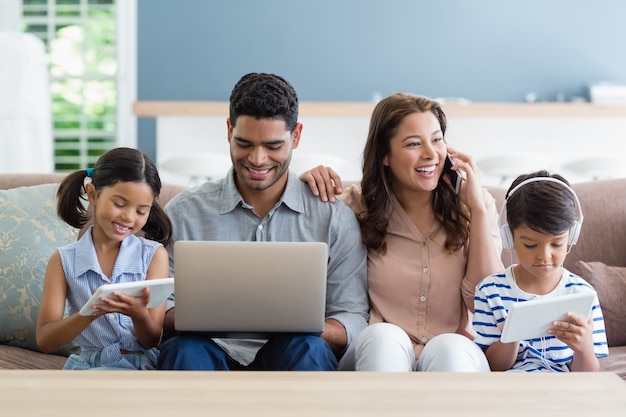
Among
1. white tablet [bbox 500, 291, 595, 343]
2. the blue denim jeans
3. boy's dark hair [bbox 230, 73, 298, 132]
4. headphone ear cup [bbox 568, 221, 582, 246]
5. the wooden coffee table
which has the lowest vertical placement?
the blue denim jeans

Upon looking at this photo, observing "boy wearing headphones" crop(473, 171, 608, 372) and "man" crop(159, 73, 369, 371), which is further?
"man" crop(159, 73, 369, 371)

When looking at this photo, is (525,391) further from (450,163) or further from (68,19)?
(68,19)

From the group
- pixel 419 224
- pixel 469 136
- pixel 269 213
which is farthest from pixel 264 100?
pixel 469 136

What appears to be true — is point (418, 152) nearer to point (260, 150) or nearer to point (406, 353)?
point (260, 150)

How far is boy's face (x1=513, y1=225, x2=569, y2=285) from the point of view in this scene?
1.86 meters

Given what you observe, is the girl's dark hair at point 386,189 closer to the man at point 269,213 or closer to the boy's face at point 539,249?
the man at point 269,213

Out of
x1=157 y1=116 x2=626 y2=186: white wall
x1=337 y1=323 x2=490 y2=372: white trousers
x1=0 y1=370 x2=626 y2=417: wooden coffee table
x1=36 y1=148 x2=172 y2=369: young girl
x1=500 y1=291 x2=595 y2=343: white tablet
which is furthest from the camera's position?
x1=157 y1=116 x2=626 y2=186: white wall

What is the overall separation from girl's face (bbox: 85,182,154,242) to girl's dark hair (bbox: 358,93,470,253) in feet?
1.99

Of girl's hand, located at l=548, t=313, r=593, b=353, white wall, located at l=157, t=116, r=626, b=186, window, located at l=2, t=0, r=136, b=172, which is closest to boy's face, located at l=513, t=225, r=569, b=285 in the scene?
girl's hand, located at l=548, t=313, r=593, b=353

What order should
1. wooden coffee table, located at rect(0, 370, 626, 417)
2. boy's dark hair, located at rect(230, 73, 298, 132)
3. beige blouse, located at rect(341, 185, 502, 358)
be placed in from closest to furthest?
1. wooden coffee table, located at rect(0, 370, 626, 417)
2. boy's dark hair, located at rect(230, 73, 298, 132)
3. beige blouse, located at rect(341, 185, 502, 358)

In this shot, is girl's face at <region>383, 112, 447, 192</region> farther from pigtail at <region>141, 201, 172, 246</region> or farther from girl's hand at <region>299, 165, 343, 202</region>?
pigtail at <region>141, 201, 172, 246</region>

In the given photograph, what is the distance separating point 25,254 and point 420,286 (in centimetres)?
109

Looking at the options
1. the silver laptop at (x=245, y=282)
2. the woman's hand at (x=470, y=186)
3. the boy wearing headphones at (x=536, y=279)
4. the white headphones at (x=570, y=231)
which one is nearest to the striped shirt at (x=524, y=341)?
the boy wearing headphones at (x=536, y=279)

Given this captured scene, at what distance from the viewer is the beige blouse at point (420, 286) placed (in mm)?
2166
